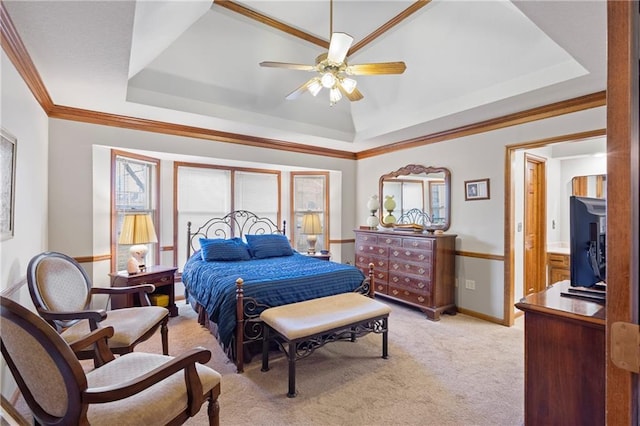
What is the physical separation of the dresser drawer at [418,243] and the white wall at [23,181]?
393 cm

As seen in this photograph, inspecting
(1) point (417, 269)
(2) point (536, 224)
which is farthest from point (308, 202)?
(2) point (536, 224)

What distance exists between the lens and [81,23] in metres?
1.86

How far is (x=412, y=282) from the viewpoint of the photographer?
415cm

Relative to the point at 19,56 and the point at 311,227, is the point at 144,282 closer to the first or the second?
the point at 19,56

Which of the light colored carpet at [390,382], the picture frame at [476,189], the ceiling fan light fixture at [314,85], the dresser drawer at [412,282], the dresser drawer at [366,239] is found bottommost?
the light colored carpet at [390,382]

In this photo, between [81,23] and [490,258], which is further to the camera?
[490,258]

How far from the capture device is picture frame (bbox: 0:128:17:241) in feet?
6.03

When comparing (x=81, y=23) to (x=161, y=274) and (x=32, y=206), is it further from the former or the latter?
(x=161, y=274)

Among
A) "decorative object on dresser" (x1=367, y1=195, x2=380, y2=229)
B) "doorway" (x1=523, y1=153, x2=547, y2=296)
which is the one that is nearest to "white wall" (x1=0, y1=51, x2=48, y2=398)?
"decorative object on dresser" (x1=367, y1=195, x2=380, y2=229)

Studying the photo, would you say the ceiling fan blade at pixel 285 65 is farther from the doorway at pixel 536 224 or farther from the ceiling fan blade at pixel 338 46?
the doorway at pixel 536 224

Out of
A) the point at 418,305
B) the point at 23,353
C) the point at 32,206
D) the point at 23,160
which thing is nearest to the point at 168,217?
the point at 32,206

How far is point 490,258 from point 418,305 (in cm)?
109

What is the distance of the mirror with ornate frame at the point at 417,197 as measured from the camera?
14.5 feet

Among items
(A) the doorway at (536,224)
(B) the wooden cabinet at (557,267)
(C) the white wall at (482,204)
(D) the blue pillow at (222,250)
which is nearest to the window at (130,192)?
(D) the blue pillow at (222,250)
